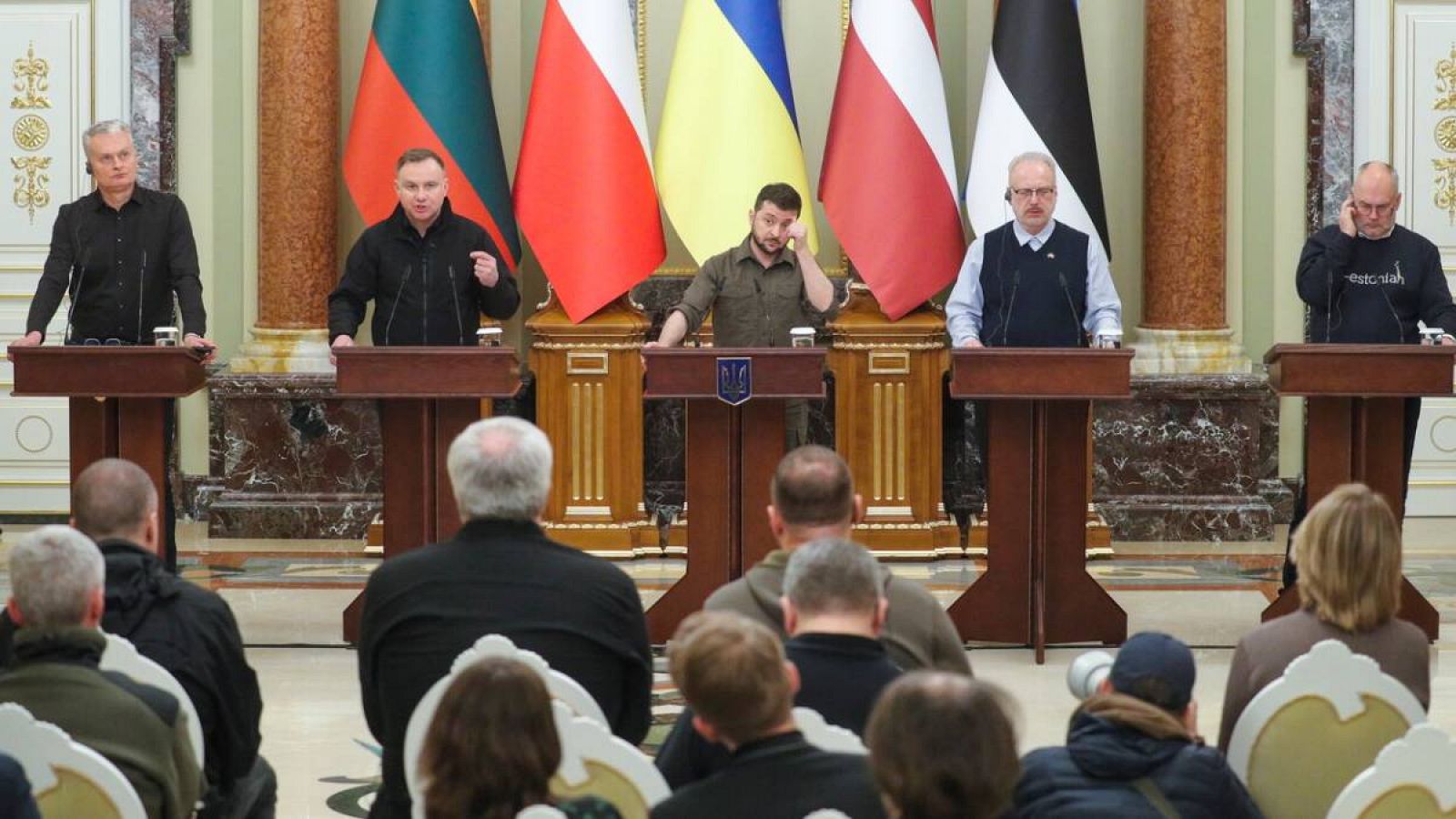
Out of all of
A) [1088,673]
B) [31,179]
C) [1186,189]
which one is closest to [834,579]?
[1088,673]

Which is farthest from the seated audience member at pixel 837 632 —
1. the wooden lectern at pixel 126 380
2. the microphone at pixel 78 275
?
the microphone at pixel 78 275

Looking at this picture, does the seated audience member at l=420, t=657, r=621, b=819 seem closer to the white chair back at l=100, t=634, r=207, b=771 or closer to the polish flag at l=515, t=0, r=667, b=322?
the white chair back at l=100, t=634, r=207, b=771

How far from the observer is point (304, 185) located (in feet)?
31.4

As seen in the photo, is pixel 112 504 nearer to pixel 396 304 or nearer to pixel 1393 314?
pixel 396 304

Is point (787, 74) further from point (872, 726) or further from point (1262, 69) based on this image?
point (872, 726)

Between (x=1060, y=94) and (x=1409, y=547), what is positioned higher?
(x=1060, y=94)

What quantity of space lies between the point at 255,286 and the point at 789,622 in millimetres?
6440

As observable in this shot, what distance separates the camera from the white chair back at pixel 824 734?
3.36 m

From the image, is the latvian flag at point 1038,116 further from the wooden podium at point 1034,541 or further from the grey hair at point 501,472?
the grey hair at point 501,472

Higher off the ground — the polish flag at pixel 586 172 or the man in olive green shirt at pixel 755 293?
the polish flag at pixel 586 172

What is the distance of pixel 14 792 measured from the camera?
3.16 meters

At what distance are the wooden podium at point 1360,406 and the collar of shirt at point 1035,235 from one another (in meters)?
0.88

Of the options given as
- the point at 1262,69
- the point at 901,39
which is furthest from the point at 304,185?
the point at 1262,69

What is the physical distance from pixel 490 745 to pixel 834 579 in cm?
86
